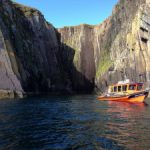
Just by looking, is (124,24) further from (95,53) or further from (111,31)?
(95,53)

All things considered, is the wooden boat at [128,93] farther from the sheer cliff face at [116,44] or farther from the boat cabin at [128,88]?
the sheer cliff face at [116,44]

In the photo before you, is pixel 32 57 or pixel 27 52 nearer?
pixel 27 52

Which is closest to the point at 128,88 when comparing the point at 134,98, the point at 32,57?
the point at 134,98

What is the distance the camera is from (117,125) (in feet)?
86.3

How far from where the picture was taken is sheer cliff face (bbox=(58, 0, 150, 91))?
81.7 meters

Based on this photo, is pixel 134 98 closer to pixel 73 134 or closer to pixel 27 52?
pixel 73 134

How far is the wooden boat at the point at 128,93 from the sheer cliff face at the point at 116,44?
21.3 metres

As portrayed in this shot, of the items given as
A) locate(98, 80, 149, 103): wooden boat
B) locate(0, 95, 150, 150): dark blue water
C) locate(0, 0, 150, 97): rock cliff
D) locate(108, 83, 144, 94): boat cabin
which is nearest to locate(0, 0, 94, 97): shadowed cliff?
locate(0, 0, 150, 97): rock cliff

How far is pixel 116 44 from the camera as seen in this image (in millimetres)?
100625

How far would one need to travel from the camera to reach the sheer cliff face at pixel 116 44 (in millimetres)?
81688

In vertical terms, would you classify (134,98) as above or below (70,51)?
below

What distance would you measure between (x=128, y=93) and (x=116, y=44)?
46.6 m

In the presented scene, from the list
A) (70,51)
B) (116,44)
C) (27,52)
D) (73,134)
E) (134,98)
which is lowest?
(73,134)

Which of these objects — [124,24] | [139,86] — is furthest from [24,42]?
[139,86]
